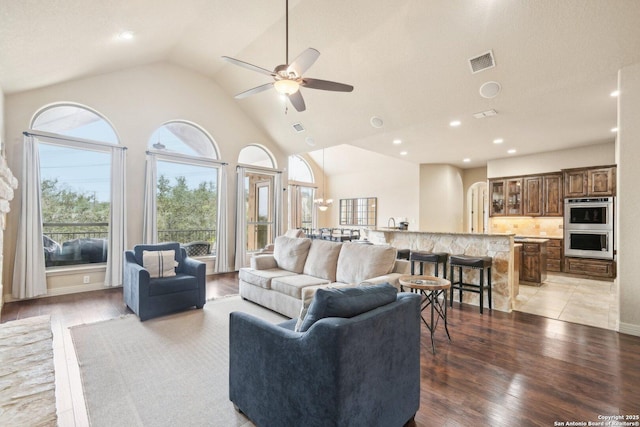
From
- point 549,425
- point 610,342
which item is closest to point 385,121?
point 610,342

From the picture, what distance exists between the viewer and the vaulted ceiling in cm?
318

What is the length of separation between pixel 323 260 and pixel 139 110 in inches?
183

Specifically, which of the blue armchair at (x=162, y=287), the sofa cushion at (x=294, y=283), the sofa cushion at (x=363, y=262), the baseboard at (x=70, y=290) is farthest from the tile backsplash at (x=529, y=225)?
the baseboard at (x=70, y=290)

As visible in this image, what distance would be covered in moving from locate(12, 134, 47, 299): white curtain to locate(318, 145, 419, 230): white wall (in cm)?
793

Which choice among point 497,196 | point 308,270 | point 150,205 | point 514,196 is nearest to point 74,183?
point 150,205

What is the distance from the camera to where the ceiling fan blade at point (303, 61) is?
114 inches

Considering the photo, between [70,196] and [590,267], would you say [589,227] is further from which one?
[70,196]

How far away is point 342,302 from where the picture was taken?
1.57 metres

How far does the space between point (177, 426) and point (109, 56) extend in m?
5.21

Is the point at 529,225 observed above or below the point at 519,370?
above

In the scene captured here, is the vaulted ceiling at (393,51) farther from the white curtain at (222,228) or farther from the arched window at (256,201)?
the white curtain at (222,228)

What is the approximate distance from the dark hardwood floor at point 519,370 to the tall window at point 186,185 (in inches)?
103

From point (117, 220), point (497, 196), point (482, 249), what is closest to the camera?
point (482, 249)

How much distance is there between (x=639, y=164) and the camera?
10.9 ft
